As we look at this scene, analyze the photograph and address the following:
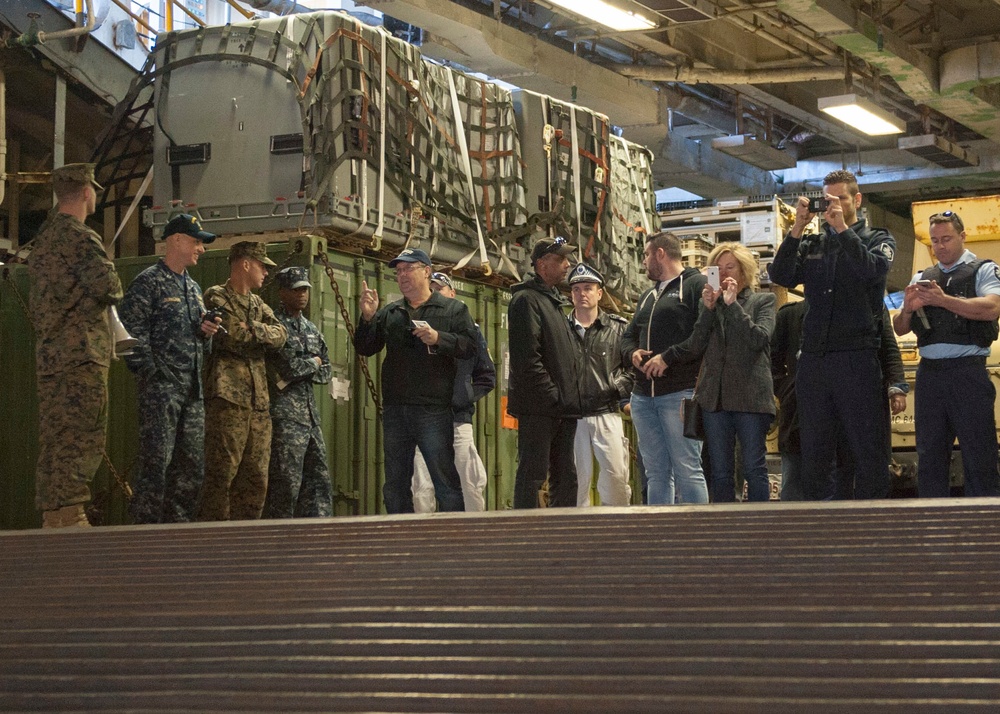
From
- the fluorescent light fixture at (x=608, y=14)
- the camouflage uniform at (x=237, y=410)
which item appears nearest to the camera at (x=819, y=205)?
the camouflage uniform at (x=237, y=410)

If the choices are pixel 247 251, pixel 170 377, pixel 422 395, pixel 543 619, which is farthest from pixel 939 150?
pixel 543 619

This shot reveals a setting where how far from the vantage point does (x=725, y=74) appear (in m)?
17.5

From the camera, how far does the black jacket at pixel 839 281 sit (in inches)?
265

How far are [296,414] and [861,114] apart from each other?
39.7 feet

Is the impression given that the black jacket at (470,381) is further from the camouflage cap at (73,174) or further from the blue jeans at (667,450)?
the camouflage cap at (73,174)

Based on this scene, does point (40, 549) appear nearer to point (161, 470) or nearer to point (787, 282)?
point (161, 470)

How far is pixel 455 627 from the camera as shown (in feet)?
9.36

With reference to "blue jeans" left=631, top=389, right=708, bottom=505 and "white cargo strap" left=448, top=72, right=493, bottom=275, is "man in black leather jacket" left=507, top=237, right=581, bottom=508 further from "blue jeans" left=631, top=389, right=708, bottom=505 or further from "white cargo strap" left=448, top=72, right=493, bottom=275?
"white cargo strap" left=448, top=72, right=493, bottom=275

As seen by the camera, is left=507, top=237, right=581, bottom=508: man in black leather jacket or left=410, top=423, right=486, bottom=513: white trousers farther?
left=410, top=423, right=486, bottom=513: white trousers

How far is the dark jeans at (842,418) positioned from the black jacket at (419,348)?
2271 mm

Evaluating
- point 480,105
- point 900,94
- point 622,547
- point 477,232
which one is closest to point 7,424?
point 477,232

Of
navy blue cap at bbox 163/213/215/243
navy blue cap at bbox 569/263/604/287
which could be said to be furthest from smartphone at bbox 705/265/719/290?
navy blue cap at bbox 163/213/215/243

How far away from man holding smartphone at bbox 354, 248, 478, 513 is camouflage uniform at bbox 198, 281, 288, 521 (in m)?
0.73

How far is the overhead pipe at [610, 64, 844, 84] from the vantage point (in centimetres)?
1733
